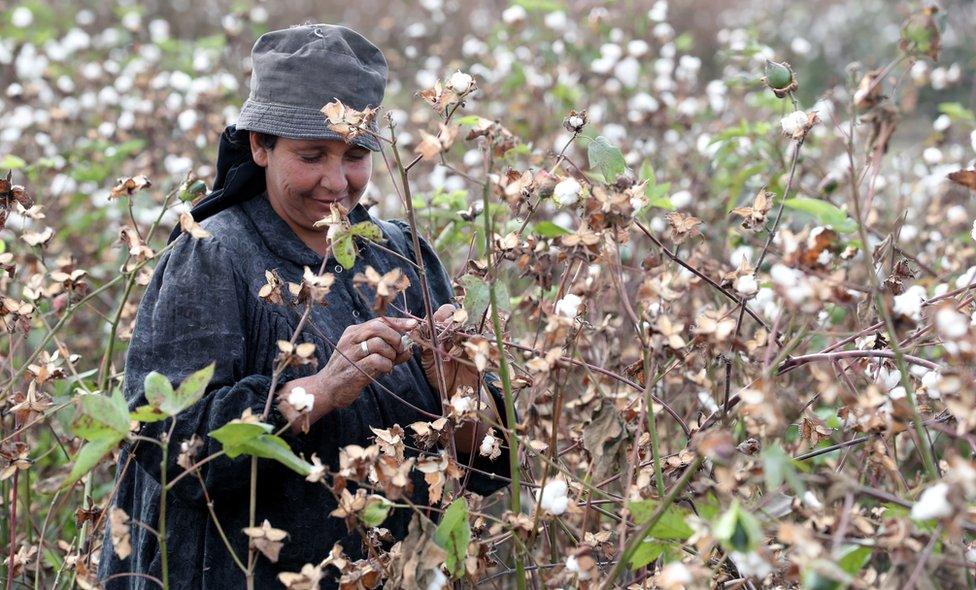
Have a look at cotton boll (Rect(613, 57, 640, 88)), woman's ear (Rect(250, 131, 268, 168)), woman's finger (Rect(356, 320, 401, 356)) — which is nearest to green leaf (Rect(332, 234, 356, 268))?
woman's finger (Rect(356, 320, 401, 356))

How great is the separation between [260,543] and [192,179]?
848mm

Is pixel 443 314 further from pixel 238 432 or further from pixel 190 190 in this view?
pixel 190 190

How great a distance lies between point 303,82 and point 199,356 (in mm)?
532

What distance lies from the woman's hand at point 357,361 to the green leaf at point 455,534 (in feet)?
0.93

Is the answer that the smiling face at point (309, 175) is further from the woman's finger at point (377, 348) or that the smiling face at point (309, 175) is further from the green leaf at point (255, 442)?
the green leaf at point (255, 442)

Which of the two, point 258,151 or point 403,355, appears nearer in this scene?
point 403,355

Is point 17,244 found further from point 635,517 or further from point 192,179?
point 635,517

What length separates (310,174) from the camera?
2100 millimetres

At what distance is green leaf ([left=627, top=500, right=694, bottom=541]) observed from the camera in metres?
1.51

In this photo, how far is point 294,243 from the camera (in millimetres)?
2150

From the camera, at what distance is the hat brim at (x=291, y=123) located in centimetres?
205

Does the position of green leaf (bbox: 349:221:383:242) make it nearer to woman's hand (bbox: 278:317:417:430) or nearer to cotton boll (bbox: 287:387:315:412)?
woman's hand (bbox: 278:317:417:430)

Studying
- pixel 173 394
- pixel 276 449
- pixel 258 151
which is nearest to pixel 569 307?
pixel 276 449

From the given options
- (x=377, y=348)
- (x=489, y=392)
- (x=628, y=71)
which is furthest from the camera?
(x=628, y=71)
